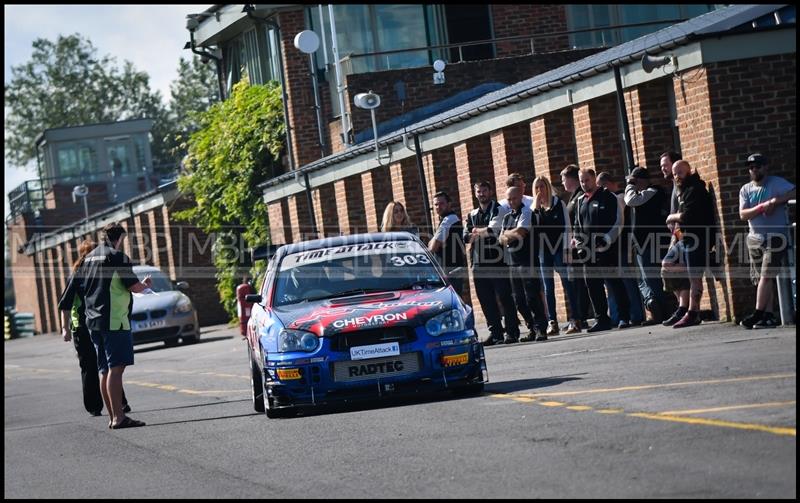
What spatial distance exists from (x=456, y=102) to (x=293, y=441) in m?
23.6

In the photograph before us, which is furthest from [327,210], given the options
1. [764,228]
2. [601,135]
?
[764,228]

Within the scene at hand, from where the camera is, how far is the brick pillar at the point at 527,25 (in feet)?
122

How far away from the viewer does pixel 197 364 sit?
24516 millimetres

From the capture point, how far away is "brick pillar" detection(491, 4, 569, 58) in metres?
37.2

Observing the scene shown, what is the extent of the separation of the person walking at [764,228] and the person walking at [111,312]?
20.1ft

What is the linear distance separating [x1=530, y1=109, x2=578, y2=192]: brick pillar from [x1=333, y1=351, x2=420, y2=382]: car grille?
967 cm

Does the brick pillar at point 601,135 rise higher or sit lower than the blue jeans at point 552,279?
higher

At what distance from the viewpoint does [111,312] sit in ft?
46.5

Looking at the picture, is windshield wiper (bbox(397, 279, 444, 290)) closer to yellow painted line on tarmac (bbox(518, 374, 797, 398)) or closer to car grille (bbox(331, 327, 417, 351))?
car grille (bbox(331, 327, 417, 351))

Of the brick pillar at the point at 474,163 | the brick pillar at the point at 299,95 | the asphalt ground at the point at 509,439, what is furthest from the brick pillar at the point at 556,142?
the brick pillar at the point at 299,95

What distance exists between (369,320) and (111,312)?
2816 mm

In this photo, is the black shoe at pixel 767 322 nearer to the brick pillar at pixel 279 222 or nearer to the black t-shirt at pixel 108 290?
the black t-shirt at pixel 108 290

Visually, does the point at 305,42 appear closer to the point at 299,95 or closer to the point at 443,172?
the point at 299,95

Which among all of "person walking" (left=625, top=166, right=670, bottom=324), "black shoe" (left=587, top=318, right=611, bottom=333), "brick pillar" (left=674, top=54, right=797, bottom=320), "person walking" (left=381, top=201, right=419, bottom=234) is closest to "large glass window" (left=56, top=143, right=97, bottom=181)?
"person walking" (left=381, top=201, right=419, bottom=234)
